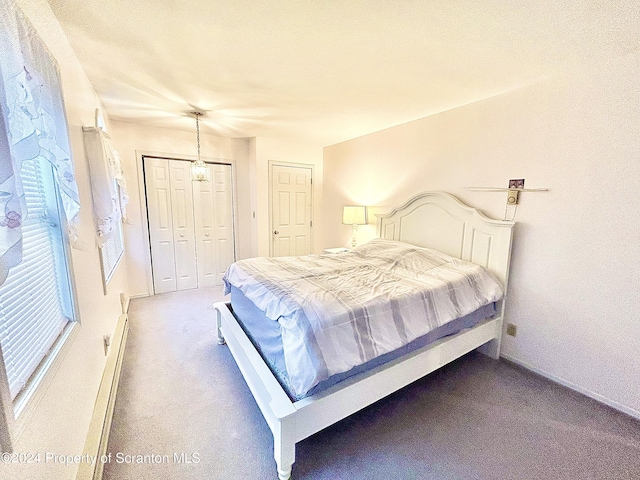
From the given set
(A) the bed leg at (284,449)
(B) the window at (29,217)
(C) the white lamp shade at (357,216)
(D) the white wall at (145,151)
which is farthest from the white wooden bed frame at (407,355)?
(D) the white wall at (145,151)

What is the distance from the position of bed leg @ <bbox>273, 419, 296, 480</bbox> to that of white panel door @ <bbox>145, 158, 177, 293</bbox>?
3225 millimetres

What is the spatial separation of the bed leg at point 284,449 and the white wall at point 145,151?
3263mm

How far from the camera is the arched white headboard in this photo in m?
2.23

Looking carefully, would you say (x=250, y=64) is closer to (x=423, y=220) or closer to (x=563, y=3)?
(x=563, y=3)

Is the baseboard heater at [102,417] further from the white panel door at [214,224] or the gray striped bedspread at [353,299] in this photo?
the white panel door at [214,224]

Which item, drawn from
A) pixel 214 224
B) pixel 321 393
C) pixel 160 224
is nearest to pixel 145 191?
pixel 160 224

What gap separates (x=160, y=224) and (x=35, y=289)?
2861 millimetres

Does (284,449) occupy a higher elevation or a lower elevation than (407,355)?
lower

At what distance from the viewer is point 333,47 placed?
1.64 m

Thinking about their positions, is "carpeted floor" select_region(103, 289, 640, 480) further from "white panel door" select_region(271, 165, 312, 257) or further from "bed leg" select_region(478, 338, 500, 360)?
"white panel door" select_region(271, 165, 312, 257)

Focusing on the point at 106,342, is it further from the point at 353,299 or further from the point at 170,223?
the point at 170,223

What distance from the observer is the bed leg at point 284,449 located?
125 centimetres

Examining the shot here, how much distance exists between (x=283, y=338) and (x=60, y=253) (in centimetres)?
117

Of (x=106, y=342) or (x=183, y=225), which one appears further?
(x=183, y=225)
